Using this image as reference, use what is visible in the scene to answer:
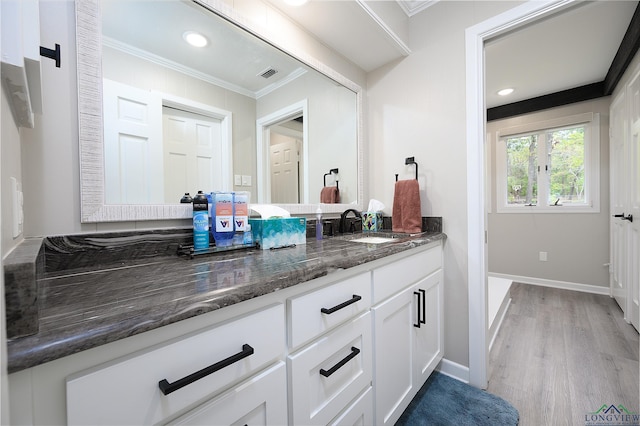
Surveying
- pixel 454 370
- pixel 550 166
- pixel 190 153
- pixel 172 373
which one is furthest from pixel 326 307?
pixel 550 166

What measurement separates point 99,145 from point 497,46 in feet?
9.13

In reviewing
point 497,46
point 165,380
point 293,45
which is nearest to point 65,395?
point 165,380

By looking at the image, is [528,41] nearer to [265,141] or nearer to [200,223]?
[265,141]

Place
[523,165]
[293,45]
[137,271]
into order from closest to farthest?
[137,271] < [293,45] < [523,165]

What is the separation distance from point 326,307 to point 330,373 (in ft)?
0.64

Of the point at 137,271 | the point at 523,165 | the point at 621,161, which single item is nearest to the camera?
the point at 137,271

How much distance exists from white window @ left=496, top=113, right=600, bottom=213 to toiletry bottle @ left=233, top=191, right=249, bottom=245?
378 cm

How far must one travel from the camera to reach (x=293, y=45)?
1472 mm

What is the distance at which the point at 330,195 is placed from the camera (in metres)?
1.77

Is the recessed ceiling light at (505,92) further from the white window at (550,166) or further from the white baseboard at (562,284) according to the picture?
the white baseboard at (562,284)

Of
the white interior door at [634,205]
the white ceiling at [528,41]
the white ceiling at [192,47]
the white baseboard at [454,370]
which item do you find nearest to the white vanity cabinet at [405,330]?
the white baseboard at [454,370]

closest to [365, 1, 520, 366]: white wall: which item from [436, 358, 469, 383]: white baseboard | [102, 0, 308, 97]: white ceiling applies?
[436, 358, 469, 383]: white baseboard

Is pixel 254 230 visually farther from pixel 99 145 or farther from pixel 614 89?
pixel 614 89

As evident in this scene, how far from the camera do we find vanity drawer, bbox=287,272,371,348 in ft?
2.31
